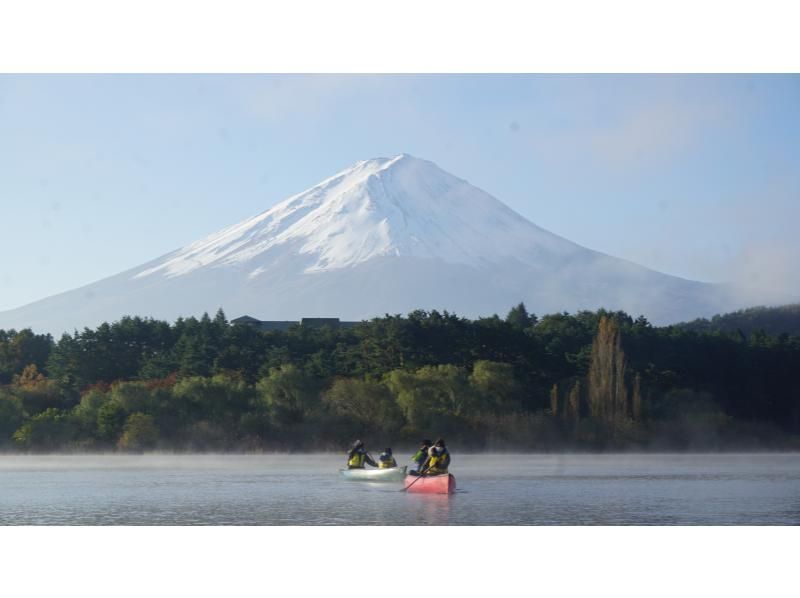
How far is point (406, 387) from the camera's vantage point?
4022 cm

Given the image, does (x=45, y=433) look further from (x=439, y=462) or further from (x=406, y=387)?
(x=439, y=462)

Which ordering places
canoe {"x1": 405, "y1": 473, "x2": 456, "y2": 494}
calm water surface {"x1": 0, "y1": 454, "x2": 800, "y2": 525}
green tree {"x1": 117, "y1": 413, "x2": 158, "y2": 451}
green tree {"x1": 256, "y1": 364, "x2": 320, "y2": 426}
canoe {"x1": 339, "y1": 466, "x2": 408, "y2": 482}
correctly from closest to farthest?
1. calm water surface {"x1": 0, "y1": 454, "x2": 800, "y2": 525}
2. canoe {"x1": 405, "y1": 473, "x2": 456, "y2": 494}
3. canoe {"x1": 339, "y1": 466, "x2": 408, "y2": 482}
4. green tree {"x1": 117, "y1": 413, "x2": 158, "y2": 451}
5. green tree {"x1": 256, "y1": 364, "x2": 320, "y2": 426}

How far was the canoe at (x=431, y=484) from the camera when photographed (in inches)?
927

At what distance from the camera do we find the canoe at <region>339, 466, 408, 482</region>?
1040 inches

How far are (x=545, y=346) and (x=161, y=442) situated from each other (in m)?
14.2

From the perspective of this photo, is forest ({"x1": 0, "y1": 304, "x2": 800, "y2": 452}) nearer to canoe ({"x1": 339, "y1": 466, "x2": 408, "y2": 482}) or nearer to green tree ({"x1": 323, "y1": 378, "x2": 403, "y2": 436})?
green tree ({"x1": 323, "y1": 378, "x2": 403, "y2": 436})

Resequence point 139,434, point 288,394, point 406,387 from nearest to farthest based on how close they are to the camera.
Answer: point 139,434, point 406,387, point 288,394

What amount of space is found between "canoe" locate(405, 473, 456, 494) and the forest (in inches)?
536

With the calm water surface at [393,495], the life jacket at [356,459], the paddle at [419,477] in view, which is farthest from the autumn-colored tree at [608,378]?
the paddle at [419,477]

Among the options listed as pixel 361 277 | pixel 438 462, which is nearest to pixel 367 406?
pixel 438 462

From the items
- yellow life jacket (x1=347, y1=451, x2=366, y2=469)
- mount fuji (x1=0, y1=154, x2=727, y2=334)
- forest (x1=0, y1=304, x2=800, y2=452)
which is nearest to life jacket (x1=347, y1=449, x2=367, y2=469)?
yellow life jacket (x1=347, y1=451, x2=366, y2=469)

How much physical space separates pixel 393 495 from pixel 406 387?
52.5 feet

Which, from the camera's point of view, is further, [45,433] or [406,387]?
[406,387]
